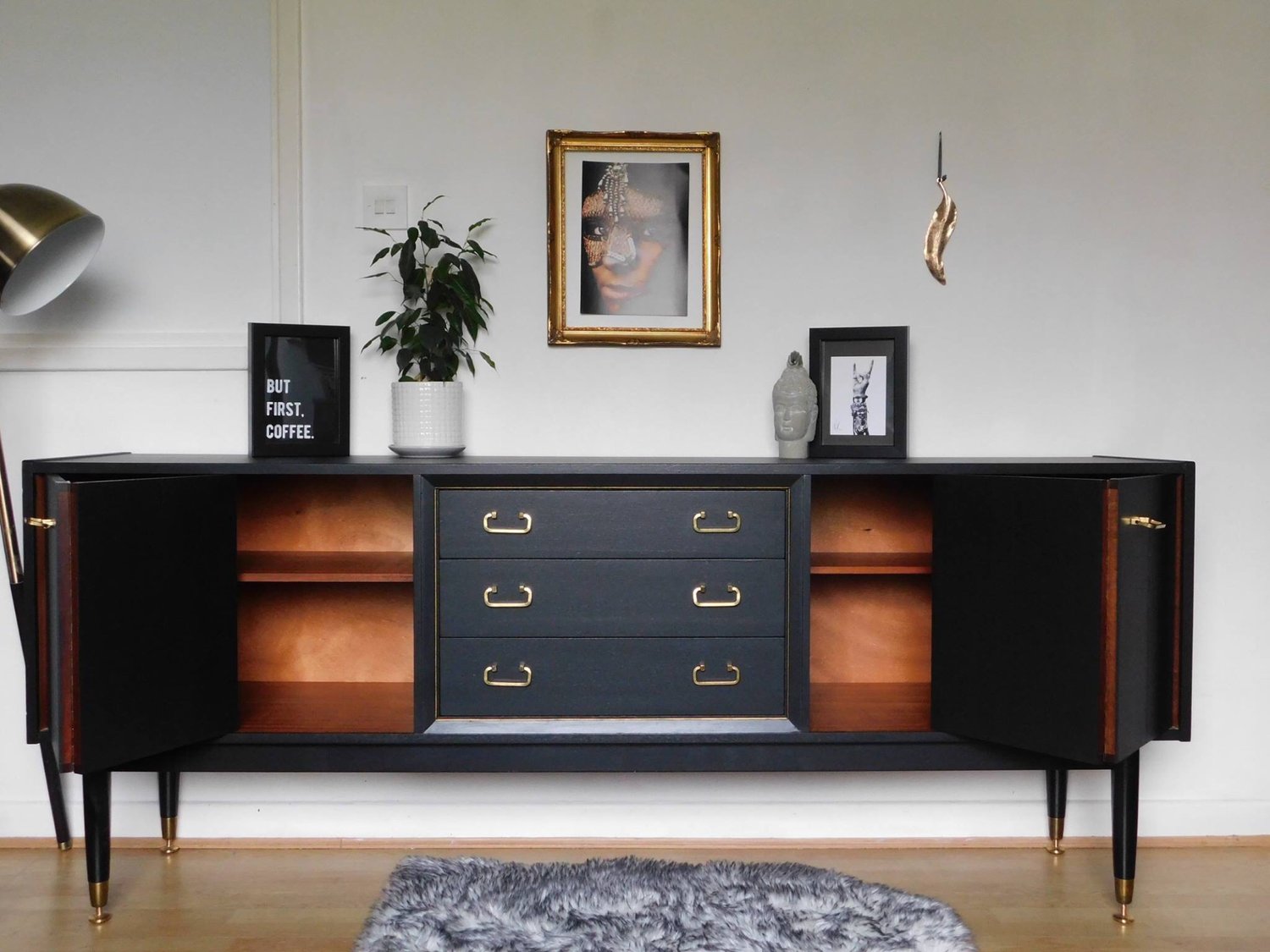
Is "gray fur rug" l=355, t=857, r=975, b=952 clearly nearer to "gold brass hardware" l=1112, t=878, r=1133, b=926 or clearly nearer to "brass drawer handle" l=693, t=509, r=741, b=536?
"gold brass hardware" l=1112, t=878, r=1133, b=926

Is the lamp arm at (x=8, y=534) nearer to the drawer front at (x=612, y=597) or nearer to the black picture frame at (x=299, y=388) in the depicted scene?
the black picture frame at (x=299, y=388)

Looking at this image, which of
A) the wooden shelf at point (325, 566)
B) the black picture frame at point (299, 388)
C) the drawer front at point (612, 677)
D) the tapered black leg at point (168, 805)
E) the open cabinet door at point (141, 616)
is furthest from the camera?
the tapered black leg at point (168, 805)

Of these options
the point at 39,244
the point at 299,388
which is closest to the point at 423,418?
the point at 299,388

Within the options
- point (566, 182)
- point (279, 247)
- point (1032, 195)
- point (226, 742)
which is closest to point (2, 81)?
point (279, 247)

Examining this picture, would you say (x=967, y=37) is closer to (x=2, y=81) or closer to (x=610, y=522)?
(x=610, y=522)

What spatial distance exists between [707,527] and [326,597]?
1050mm

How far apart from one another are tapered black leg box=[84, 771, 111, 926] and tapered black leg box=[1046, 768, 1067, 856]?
2.17 metres

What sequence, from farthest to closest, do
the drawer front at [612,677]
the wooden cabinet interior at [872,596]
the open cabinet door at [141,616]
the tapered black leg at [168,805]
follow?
the wooden cabinet interior at [872,596] → the tapered black leg at [168,805] → the drawer front at [612,677] → the open cabinet door at [141,616]

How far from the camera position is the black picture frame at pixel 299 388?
2.27m

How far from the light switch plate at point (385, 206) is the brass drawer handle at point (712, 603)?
1172 millimetres

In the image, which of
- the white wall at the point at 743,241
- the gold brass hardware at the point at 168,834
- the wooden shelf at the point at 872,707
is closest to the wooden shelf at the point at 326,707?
the white wall at the point at 743,241

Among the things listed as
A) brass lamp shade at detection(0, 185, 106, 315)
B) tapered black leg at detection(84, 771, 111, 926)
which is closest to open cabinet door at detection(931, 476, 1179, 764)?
tapered black leg at detection(84, 771, 111, 926)

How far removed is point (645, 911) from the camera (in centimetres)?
199

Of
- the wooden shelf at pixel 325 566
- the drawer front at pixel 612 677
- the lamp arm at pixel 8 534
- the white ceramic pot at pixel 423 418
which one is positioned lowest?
the drawer front at pixel 612 677
